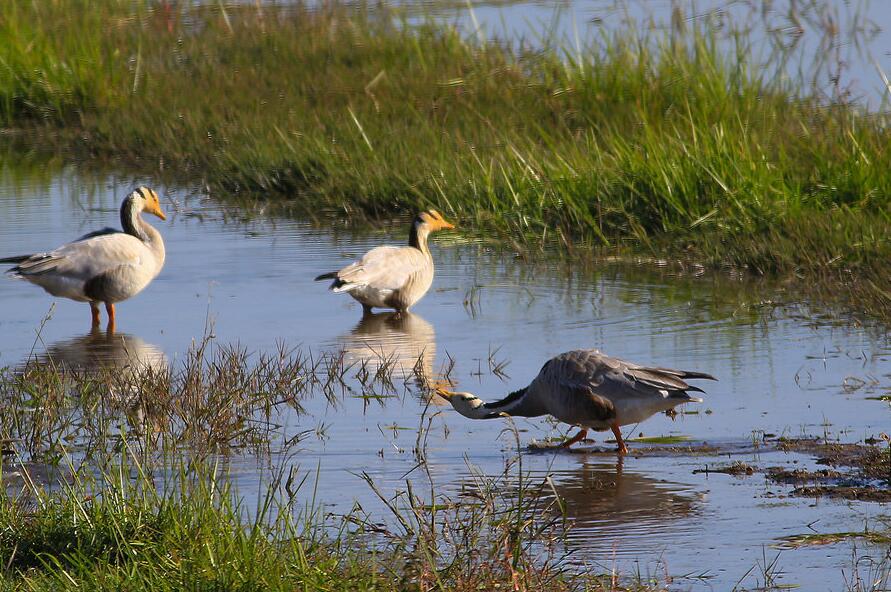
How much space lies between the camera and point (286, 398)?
25.2ft

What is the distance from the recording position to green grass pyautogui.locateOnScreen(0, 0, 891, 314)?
11430mm

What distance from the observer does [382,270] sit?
33.2ft

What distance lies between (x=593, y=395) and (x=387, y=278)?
10.9ft

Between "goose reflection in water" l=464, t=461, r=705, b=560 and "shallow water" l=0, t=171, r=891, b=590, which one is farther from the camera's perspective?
"shallow water" l=0, t=171, r=891, b=590

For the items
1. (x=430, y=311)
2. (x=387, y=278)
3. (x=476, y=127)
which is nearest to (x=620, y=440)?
(x=387, y=278)

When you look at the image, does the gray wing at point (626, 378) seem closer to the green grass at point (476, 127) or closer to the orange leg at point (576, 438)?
the orange leg at point (576, 438)

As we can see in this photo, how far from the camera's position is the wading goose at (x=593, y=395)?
276 inches

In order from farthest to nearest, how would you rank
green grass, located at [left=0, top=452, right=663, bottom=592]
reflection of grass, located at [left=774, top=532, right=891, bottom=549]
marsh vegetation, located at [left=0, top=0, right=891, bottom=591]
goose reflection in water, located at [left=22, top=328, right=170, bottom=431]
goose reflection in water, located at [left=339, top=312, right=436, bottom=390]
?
goose reflection in water, located at [left=339, top=312, right=436, bottom=390], goose reflection in water, located at [left=22, top=328, right=170, bottom=431], reflection of grass, located at [left=774, top=532, right=891, bottom=549], marsh vegetation, located at [left=0, top=0, right=891, bottom=591], green grass, located at [left=0, top=452, right=663, bottom=592]

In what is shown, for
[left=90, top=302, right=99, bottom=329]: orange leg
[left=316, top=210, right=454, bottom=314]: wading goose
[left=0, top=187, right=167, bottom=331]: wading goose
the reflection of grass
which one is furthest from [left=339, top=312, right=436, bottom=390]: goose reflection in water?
the reflection of grass

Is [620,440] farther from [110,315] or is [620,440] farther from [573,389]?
[110,315]

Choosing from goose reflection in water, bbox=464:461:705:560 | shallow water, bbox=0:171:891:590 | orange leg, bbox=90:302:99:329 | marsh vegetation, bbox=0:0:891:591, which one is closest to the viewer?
marsh vegetation, bbox=0:0:891:591

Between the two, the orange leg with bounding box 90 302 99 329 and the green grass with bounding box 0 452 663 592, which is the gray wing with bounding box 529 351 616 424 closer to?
the green grass with bounding box 0 452 663 592

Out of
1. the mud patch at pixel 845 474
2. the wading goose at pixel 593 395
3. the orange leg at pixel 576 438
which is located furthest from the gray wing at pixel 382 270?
the mud patch at pixel 845 474

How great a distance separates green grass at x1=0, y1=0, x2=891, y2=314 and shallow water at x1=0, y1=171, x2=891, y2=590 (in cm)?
59
